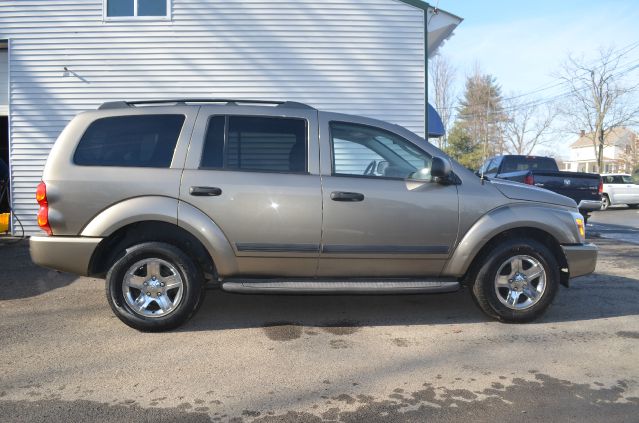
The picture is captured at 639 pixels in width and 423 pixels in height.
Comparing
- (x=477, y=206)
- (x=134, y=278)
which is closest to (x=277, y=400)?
(x=134, y=278)

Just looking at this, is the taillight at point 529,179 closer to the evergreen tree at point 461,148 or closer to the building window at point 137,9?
the building window at point 137,9

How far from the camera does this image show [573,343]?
4.17 meters

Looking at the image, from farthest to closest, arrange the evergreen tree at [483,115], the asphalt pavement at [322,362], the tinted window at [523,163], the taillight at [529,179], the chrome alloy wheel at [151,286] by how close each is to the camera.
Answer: the evergreen tree at [483,115] < the tinted window at [523,163] < the taillight at [529,179] < the chrome alloy wheel at [151,286] < the asphalt pavement at [322,362]

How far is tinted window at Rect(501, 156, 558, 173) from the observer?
1294cm

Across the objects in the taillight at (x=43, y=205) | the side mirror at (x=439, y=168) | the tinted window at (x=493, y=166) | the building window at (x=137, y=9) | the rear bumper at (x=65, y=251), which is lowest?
the rear bumper at (x=65, y=251)

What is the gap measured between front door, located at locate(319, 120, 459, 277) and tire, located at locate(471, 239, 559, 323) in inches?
16.9

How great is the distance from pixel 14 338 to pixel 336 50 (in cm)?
798

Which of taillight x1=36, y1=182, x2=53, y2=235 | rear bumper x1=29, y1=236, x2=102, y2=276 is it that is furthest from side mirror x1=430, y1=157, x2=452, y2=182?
taillight x1=36, y1=182, x2=53, y2=235

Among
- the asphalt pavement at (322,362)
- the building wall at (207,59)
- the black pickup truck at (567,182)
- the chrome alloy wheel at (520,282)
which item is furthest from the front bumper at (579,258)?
the building wall at (207,59)

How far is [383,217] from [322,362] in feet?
4.38

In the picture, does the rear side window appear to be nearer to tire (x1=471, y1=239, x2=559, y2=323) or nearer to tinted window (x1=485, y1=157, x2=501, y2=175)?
tire (x1=471, y1=239, x2=559, y2=323)

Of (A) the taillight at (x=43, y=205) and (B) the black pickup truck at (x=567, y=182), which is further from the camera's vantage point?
(B) the black pickup truck at (x=567, y=182)

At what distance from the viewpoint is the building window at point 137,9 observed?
998 centimetres

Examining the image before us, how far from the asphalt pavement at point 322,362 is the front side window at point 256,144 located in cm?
148
